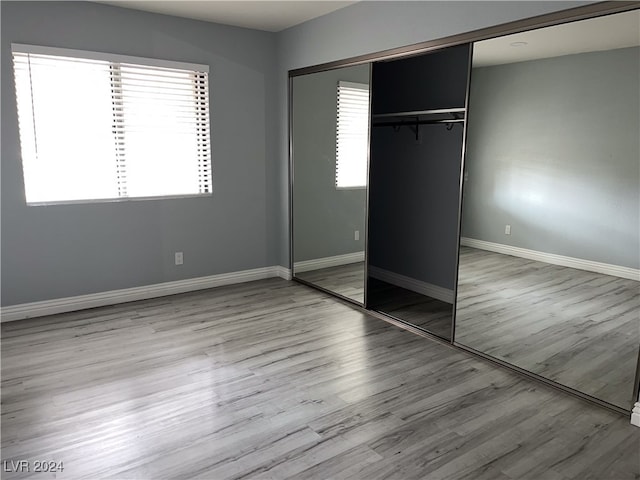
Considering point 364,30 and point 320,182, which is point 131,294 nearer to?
point 320,182

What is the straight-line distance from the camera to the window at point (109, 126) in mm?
3676

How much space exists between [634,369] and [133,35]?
443cm

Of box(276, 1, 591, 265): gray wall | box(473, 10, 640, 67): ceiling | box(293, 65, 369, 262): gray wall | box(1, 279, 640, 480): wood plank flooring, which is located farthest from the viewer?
box(293, 65, 369, 262): gray wall

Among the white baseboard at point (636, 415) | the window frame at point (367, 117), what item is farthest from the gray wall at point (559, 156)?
the window frame at point (367, 117)

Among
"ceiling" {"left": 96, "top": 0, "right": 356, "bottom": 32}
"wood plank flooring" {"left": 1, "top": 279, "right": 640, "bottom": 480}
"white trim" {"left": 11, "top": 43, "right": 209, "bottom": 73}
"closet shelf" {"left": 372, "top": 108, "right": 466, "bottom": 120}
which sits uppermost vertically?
"ceiling" {"left": 96, "top": 0, "right": 356, "bottom": 32}

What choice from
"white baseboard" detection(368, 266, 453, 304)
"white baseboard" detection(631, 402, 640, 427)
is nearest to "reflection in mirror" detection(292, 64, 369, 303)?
"white baseboard" detection(368, 266, 453, 304)

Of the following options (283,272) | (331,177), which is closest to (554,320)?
(331,177)

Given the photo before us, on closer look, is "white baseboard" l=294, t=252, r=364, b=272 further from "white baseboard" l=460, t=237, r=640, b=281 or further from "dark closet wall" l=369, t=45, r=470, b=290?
"white baseboard" l=460, t=237, r=640, b=281

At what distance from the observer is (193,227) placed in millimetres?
4555

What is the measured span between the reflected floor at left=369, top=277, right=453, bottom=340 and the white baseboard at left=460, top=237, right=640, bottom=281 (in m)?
0.74

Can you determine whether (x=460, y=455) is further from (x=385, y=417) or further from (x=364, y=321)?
(x=364, y=321)

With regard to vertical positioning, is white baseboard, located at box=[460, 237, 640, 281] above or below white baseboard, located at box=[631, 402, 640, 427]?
above

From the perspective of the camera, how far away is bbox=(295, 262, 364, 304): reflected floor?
4254 mm

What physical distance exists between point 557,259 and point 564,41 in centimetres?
131
